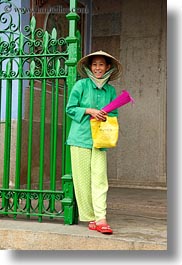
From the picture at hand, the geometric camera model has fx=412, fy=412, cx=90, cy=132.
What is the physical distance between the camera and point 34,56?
163 inches

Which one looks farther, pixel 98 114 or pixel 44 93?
pixel 44 93

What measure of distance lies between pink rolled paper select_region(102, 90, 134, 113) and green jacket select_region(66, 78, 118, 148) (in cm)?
12

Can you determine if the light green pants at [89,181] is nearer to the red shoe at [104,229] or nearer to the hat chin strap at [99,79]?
the red shoe at [104,229]

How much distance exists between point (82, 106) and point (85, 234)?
117 cm

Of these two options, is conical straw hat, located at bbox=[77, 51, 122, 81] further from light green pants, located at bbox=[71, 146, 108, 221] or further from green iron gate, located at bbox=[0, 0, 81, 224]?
light green pants, located at bbox=[71, 146, 108, 221]

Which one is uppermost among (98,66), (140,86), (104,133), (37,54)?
(140,86)

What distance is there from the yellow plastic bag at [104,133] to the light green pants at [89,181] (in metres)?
0.14

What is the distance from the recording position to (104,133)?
147 inches

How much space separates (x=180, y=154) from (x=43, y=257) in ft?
4.72

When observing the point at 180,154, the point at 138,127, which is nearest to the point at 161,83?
the point at 138,127

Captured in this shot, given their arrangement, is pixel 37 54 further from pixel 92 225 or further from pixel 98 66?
pixel 92 225

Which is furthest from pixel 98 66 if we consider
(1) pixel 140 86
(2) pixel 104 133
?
(1) pixel 140 86

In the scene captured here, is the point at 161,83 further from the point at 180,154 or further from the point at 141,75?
the point at 180,154

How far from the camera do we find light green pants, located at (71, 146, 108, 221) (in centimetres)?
381
